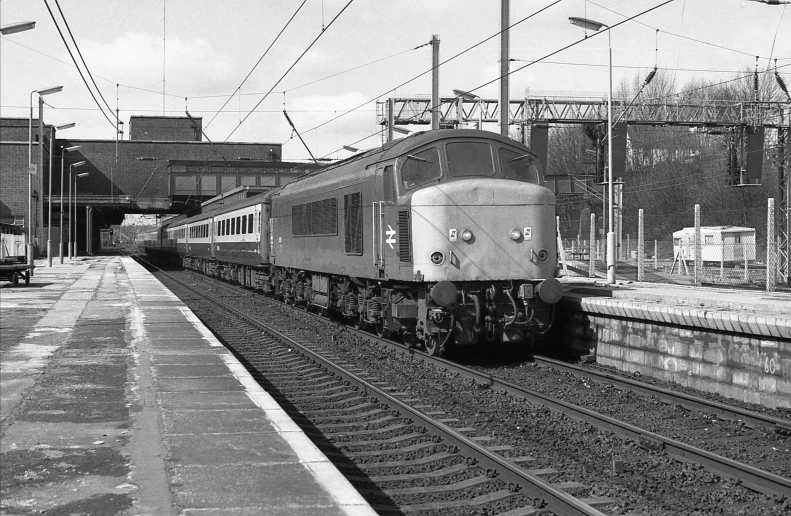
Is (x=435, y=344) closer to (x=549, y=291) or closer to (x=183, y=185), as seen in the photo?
(x=549, y=291)

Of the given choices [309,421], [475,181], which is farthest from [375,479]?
[475,181]

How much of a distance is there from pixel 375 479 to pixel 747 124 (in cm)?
3384

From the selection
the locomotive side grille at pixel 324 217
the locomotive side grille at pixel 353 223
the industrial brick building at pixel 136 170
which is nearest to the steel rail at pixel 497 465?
the locomotive side grille at pixel 353 223

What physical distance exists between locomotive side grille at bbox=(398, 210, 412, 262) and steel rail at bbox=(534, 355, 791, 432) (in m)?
2.84

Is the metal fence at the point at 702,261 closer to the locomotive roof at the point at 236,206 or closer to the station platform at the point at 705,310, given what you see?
the station platform at the point at 705,310

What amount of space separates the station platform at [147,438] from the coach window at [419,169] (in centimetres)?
387

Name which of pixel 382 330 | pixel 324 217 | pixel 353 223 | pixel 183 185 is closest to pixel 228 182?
pixel 183 185

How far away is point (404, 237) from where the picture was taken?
12.6 metres

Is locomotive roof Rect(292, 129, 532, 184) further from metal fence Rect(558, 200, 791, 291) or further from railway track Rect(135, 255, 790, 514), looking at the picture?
metal fence Rect(558, 200, 791, 291)

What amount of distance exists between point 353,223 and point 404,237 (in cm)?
252

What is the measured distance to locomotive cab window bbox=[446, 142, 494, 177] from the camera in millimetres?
12859

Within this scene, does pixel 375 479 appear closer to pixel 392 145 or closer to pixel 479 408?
pixel 479 408

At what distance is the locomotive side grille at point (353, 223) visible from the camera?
47.6ft

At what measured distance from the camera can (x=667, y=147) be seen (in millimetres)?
60750
